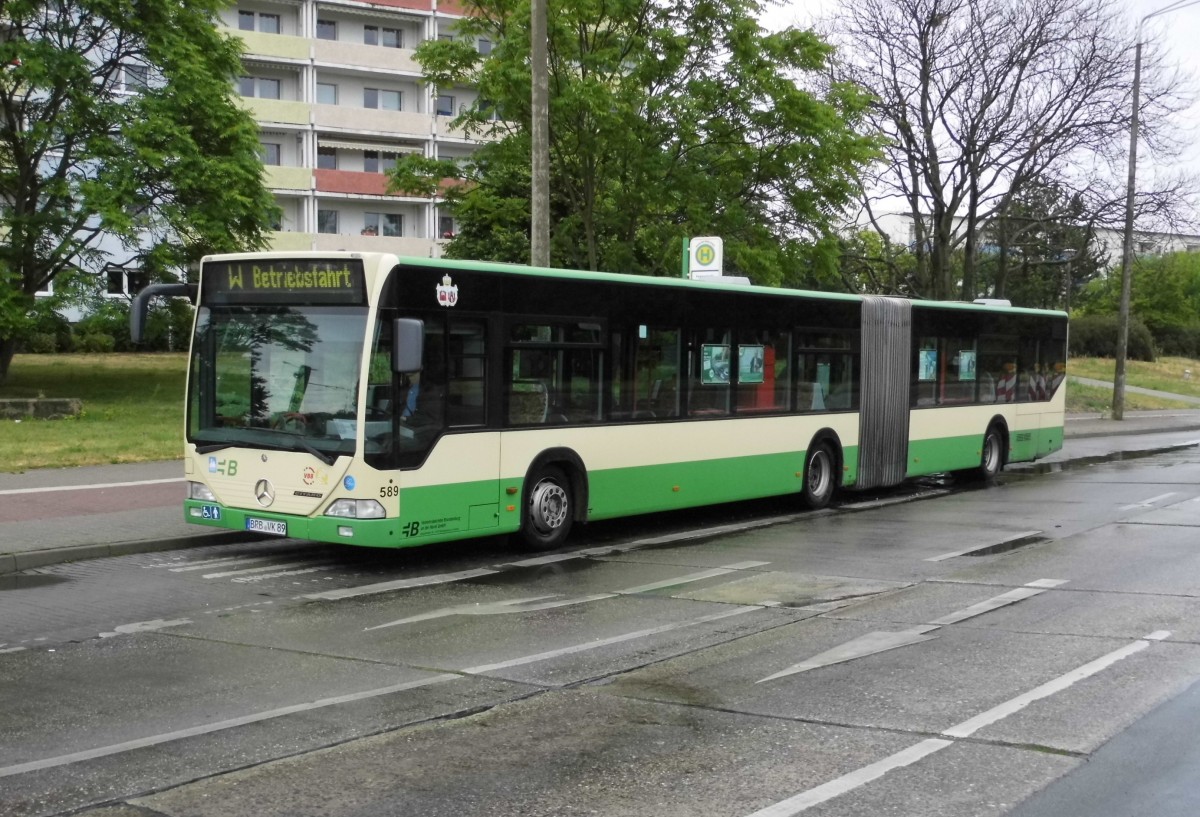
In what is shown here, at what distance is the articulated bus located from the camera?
430 inches

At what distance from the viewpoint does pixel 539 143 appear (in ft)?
56.3

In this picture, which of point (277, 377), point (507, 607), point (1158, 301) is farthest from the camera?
point (1158, 301)

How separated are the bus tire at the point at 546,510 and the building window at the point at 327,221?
49033mm

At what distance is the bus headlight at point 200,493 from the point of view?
1171cm

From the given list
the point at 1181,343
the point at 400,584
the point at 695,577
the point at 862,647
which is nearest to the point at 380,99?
the point at 400,584

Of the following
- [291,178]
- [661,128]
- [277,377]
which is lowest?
[277,377]

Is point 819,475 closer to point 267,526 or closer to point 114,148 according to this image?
point 267,526

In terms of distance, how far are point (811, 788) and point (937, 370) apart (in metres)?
14.6

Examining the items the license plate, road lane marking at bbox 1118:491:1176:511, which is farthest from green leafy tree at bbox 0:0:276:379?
road lane marking at bbox 1118:491:1176:511

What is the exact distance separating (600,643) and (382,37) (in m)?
57.2

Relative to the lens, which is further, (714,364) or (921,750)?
(714,364)

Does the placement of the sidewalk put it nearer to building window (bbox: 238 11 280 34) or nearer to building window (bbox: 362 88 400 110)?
building window (bbox: 238 11 280 34)

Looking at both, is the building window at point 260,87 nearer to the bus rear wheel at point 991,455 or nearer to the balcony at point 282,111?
the balcony at point 282,111

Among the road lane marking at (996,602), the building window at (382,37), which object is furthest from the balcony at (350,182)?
the road lane marking at (996,602)
